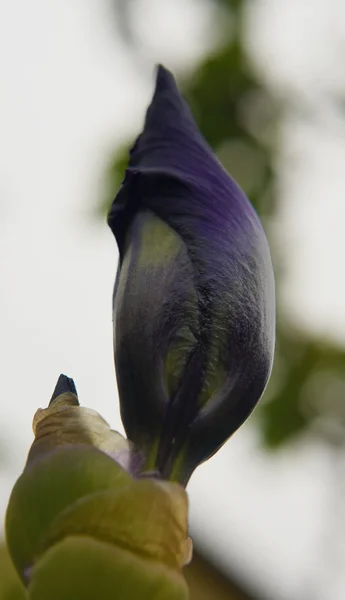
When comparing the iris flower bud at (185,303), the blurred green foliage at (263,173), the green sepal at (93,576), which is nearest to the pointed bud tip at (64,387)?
the iris flower bud at (185,303)

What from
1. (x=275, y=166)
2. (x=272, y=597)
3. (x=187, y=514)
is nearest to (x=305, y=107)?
(x=275, y=166)

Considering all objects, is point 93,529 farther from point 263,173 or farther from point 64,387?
point 263,173

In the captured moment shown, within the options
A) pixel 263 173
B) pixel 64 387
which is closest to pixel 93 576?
pixel 64 387

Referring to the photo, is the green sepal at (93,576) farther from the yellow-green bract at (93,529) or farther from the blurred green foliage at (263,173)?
the blurred green foliage at (263,173)

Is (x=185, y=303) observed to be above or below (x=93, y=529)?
above

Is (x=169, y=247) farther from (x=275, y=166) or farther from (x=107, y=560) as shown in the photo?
(x=275, y=166)

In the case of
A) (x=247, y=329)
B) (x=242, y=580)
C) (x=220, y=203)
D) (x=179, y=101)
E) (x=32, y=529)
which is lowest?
(x=242, y=580)

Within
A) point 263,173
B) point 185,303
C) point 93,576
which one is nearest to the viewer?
point 93,576
